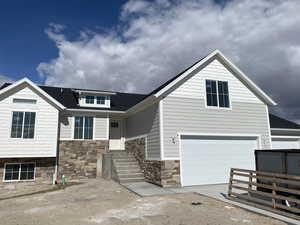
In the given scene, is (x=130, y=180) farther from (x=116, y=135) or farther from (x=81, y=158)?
(x=116, y=135)

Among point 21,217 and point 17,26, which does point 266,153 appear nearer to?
point 21,217

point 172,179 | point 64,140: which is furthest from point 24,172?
point 172,179

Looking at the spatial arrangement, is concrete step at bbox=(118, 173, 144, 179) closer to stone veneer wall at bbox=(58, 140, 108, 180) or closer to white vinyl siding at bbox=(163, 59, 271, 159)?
white vinyl siding at bbox=(163, 59, 271, 159)

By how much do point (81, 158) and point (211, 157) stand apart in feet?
28.3

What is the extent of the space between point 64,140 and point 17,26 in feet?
23.8

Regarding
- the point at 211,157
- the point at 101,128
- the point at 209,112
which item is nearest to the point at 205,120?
the point at 209,112

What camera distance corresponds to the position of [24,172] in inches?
499

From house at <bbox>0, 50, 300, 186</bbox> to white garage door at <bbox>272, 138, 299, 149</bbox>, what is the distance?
3.24 meters

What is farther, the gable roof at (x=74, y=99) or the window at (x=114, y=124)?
the window at (x=114, y=124)

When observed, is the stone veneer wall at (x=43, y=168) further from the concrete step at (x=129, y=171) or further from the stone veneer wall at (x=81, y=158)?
the concrete step at (x=129, y=171)

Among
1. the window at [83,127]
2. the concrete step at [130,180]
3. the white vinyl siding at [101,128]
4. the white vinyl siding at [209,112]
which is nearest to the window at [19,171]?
the window at [83,127]

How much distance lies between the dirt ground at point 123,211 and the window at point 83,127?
636 centimetres

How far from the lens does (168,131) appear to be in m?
10.6

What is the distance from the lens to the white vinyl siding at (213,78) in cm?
1136
